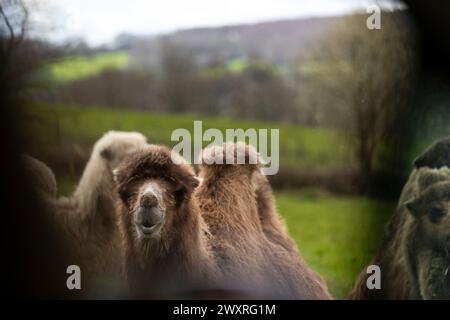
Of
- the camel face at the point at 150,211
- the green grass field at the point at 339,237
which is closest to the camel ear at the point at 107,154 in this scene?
the camel face at the point at 150,211

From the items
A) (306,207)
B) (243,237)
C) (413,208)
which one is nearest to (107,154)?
(243,237)

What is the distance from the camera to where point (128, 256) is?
11.4 feet

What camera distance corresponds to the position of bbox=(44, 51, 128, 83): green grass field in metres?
4.01

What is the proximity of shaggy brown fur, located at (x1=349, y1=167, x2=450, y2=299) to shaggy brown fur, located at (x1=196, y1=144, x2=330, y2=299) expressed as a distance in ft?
1.38

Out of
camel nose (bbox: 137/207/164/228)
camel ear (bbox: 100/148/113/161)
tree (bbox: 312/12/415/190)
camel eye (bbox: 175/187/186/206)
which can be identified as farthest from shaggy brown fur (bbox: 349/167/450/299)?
camel ear (bbox: 100/148/113/161)

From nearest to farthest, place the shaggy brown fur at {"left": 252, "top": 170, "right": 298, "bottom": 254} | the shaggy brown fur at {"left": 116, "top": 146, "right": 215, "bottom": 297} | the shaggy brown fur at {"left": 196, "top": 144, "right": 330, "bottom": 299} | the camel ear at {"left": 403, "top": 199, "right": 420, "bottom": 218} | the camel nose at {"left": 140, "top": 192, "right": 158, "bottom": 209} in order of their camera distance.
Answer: the camel nose at {"left": 140, "top": 192, "right": 158, "bottom": 209} < the shaggy brown fur at {"left": 116, "top": 146, "right": 215, "bottom": 297} < the shaggy brown fur at {"left": 196, "top": 144, "right": 330, "bottom": 299} < the shaggy brown fur at {"left": 252, "top": 170, "right": 298, "bottom": 254} < the camel ear at {"left": 403, "top": 199, "right": 420, "bottom": 218}

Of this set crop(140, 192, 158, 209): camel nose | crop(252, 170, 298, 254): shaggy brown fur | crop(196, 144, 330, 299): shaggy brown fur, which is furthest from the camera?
crop(252, 170, 298, 254): shaggy brown fur

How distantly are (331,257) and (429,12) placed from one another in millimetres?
1495

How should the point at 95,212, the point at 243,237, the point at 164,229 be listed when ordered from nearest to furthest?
the point at 164,229 < the point at 243,237 < the point at 95,212

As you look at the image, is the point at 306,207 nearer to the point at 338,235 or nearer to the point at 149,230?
the point at 338,235

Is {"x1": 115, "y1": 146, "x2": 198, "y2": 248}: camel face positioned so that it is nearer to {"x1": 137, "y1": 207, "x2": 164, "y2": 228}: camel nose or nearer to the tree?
{"x1": 137, "y1": 207, "x2": 164, "y2": 228}: camel nose

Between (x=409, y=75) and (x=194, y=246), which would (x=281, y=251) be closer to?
(x=194, y=246)

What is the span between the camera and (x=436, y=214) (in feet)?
12.7

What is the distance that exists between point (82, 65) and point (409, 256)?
2.17m
